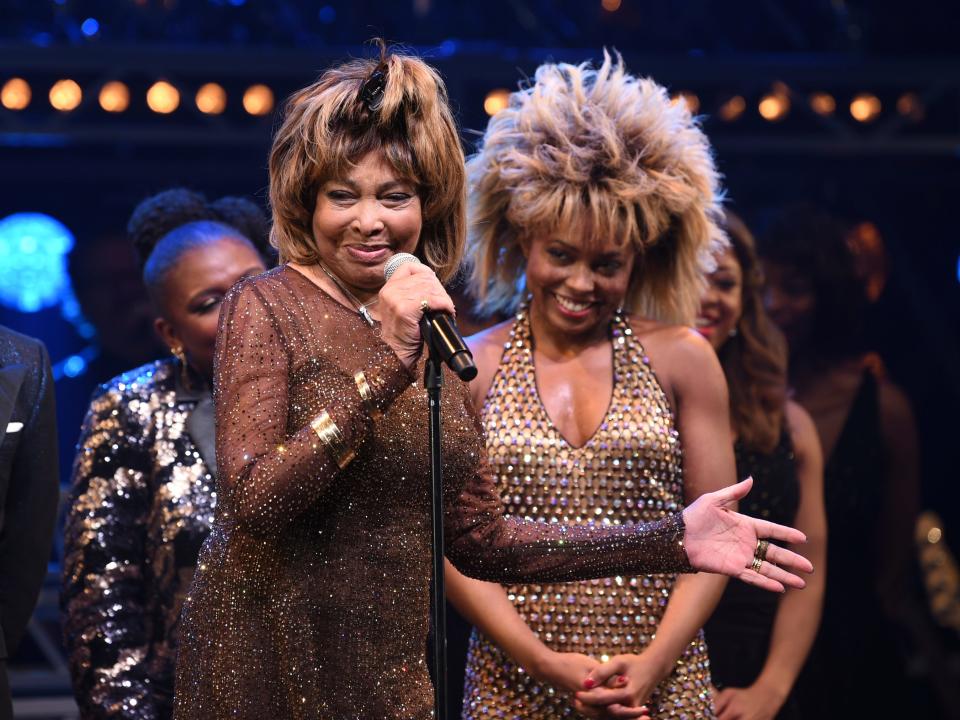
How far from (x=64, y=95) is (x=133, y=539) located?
125 inches

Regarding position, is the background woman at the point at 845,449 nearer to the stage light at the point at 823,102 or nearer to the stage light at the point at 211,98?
the stage light at the point at 823,102

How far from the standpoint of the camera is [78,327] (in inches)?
261

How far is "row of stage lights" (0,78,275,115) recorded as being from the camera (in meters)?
5.53

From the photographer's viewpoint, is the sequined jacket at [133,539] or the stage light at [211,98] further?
the stage light at [211,98]

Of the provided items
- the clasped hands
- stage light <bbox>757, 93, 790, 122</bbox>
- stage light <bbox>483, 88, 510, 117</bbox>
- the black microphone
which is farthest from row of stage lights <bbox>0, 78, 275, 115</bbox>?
the black microphone

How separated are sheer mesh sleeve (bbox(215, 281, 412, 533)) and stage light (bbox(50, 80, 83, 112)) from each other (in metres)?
3.81

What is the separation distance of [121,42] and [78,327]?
5.21 feet

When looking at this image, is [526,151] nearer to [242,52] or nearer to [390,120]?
[390,120]

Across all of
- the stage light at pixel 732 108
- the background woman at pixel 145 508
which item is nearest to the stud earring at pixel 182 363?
the background woman at pixel 145 508

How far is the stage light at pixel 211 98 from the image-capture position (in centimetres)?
568

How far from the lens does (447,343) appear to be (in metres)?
1.83

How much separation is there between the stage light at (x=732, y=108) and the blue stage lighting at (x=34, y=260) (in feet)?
9.76

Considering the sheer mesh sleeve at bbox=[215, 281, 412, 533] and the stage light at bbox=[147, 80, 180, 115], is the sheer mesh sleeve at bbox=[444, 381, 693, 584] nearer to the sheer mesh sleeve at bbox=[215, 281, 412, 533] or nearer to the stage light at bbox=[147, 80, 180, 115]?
the sheer mesh sleeve at bbox=[215, 281, 412, 533]

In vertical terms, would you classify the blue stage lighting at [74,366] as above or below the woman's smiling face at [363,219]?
above
